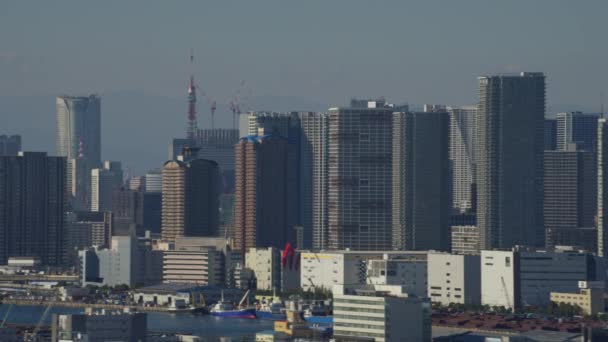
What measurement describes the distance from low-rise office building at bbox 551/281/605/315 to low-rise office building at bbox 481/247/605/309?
1.34 metres

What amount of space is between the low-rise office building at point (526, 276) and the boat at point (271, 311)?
7.67 meters

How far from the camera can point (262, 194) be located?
11531 centimetres

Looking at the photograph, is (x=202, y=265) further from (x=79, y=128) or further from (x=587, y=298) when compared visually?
(x=79, y=128)

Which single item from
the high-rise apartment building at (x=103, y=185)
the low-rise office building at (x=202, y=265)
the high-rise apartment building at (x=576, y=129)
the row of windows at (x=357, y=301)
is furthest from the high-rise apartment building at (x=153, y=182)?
the row of windows at (x=357, y=301)

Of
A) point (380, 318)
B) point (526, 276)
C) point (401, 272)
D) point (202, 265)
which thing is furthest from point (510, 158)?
point (380, 318)

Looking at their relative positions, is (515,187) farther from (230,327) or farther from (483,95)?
(230,327)

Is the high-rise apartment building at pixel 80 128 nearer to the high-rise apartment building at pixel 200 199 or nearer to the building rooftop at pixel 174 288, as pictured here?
the high-rise apartment building at pixel 200 199

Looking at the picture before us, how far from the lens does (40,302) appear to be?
97438 mm

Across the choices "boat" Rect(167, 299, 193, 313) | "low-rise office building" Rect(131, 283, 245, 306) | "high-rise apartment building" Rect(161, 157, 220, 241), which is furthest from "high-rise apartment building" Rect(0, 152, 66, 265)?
"boat" Rect(167, 299, 193, 313)

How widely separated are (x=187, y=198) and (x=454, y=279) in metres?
28.4

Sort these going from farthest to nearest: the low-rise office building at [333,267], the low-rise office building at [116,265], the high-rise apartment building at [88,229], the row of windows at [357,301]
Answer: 1. the high-rise apartment building at [88,229]
2. the low-rise office building at [116,265]
3. the low-rise office building at [333,267]
4. the row of windows at [357,301]

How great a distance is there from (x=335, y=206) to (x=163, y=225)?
1034 cm

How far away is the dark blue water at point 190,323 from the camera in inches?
3024

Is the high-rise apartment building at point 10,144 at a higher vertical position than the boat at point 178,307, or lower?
higher
